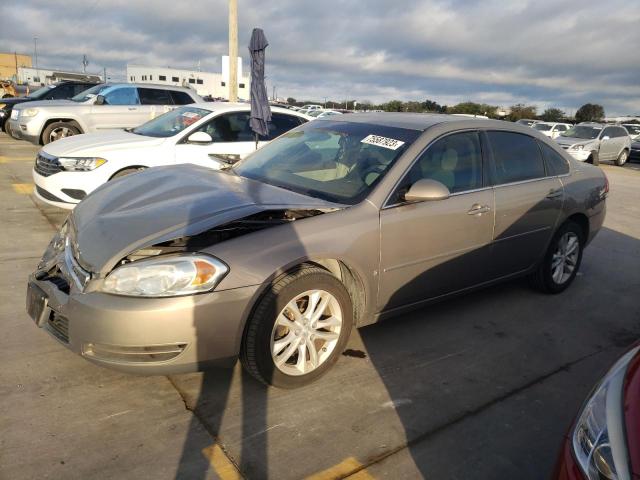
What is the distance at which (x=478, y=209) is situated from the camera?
3762mm

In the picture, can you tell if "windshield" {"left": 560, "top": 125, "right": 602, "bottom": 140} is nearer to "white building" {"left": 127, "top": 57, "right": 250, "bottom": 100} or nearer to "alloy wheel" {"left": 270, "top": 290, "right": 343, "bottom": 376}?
"alloy wheel" {"left": 270, "top": 290, "right": 343, "bottom": 376}

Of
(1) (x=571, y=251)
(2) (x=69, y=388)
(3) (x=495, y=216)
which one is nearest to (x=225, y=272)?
(2) (x=69, y=388)

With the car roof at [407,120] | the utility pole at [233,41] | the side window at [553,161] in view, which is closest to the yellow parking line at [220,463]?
the car roof at [407,120]

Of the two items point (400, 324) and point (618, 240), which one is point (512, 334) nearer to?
point (400, 324)

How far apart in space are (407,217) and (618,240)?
5354 mm

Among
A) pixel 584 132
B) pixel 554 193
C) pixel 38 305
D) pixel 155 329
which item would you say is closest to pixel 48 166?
pixel 38 305

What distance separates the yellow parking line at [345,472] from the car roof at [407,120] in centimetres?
234

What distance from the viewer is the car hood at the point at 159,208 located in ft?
8.87

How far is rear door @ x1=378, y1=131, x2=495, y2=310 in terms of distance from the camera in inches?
130

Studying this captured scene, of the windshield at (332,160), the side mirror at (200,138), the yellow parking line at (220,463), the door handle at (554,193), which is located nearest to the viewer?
the yellow parking line at (220,463)

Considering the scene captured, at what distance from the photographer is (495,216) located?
3906 mm

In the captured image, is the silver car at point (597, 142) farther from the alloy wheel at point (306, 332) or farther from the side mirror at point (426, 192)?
the alloy wheel at point (306, 332)

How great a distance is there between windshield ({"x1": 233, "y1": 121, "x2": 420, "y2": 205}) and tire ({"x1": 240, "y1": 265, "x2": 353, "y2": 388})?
2.15 ft

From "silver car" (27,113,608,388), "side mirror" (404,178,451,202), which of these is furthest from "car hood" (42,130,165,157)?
"side mirror" (404,178,451,202)
